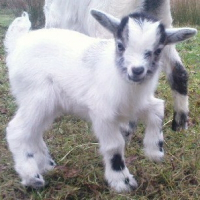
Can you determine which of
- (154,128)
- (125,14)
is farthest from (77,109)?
(125,14)

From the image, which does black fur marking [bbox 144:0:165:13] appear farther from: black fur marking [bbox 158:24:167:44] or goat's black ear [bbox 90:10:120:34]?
black fur marking [bbox 158:24:167:44]

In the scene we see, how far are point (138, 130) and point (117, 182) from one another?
45.8 inches

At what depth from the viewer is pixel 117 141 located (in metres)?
3.21

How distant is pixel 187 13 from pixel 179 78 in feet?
21.0

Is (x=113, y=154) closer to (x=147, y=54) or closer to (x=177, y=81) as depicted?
(x=147, y=54)

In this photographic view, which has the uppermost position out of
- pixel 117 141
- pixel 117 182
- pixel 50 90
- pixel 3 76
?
pixel 50 90

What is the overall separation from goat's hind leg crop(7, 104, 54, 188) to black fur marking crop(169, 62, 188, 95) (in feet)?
5.12

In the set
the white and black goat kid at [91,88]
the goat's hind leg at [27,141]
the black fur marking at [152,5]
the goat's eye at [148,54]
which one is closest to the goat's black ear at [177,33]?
the white and black goat kid at [91,88]

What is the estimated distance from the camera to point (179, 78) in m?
4.61

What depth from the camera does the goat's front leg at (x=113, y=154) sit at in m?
3.21

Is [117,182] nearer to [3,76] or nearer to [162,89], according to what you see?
[162,89]

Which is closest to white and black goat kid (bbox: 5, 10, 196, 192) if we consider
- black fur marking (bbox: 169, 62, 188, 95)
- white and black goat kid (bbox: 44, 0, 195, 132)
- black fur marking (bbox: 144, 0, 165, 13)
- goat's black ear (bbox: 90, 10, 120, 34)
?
goat's black ear (bbox: 90, 10, 120, 34)

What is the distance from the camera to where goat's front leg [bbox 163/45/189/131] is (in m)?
4.54

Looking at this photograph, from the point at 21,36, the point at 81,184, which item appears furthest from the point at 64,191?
the point at 21,36
